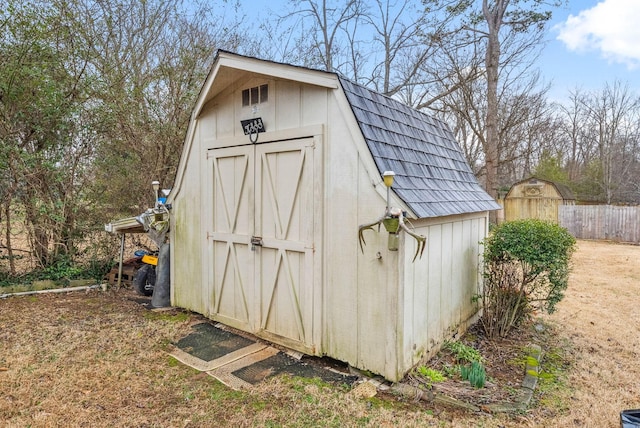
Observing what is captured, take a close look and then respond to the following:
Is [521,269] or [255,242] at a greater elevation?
[255,242]

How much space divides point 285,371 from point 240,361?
1.78ft

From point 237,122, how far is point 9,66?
13.7 ft

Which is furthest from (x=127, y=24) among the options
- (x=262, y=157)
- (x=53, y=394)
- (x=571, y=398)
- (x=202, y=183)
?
(x=571, y=398)

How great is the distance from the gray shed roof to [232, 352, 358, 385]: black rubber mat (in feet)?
5.69

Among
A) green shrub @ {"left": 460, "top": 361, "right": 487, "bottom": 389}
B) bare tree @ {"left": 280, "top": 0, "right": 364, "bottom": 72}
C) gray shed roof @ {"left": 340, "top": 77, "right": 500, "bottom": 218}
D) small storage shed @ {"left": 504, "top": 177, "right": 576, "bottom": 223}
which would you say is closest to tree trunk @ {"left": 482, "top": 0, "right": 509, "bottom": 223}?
bare tree @ {"left": 280, "top": 0, "right": 364, "bottom": 72}

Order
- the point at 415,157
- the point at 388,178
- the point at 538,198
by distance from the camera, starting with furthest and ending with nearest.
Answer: the point at 538,198 < the point at 415,157 < the point at 388,178

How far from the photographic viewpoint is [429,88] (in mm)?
13383

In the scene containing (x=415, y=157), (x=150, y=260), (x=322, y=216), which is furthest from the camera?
(x=150, y=260)

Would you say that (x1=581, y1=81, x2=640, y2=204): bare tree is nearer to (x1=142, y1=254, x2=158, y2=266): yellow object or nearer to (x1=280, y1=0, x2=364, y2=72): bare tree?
(x1=280, y1=0, x2=364, y2=72): bare tree

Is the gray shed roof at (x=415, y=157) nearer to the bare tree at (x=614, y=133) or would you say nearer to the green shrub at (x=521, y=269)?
the green shrub at (x=521, y=269)

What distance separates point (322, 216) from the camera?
12.2ft

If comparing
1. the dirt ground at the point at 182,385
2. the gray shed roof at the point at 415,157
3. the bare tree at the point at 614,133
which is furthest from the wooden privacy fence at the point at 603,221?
the gray shed roof at the point at 415,157

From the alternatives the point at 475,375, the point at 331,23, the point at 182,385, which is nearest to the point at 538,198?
the point at 331,23

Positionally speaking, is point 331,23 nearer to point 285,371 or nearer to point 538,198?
point 538,198
